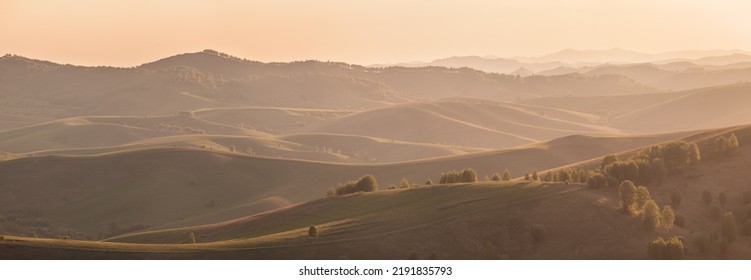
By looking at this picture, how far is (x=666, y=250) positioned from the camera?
6631cm

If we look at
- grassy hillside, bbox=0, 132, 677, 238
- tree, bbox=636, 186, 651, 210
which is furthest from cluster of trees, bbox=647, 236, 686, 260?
grassy hillside, bbox=0, 132, 677, 238

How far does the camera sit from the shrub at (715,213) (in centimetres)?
7856

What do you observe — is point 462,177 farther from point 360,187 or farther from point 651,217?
point 651,217

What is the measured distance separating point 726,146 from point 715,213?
1711 centimetres

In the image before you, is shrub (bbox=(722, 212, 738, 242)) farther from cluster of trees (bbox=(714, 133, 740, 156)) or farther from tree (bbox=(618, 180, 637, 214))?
cluster of trees (bbox=(714, 133, 740, 156))

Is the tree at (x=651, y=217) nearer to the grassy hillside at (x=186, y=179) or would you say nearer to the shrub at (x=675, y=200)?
the shrub at (x=675, y=200)

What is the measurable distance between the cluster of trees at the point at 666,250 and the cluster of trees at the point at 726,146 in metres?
30.1

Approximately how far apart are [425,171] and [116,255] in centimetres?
11203

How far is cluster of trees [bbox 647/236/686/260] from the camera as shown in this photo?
65875 millimetres

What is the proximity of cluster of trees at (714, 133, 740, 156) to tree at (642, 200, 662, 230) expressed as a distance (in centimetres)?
2430

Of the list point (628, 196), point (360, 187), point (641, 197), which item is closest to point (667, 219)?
point (641, 197)

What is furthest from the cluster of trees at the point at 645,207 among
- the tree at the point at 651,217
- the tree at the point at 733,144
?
the tree at the point at 733,144

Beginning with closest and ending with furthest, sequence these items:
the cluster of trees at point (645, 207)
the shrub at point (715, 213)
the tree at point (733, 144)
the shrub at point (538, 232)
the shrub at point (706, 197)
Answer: the cluster of trees at point (645, 207), the shrub at point (538, 232), the shrub at point (715, 213), the shrub at point (706, 197), the tree at point (733, 144)
